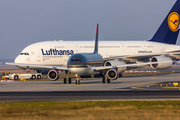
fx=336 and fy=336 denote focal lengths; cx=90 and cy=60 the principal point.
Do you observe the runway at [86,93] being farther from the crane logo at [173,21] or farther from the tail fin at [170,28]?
the crane logo at [173,21]

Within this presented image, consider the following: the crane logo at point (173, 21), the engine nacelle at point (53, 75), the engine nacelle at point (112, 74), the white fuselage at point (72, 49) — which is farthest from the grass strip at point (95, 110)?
the crane logo at point (173, 21)

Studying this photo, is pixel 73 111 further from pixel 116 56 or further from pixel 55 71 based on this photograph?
pixel 116 56

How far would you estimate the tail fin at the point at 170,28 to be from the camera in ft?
211

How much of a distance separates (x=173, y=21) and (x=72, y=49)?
2061 centimetres

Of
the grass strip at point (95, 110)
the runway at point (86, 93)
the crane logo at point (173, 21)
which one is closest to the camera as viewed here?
the grass strip at point (95, 110)

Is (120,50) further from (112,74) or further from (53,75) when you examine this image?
(53,75)

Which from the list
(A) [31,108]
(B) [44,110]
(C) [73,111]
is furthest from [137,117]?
(A) [31,108]

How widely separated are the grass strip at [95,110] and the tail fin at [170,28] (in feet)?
147

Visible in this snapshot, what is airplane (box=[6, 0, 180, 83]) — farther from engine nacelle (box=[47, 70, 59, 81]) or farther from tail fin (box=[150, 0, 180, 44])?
engine nacelle (box=[47, 70, 59, 81])

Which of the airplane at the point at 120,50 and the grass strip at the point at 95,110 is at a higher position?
the airplane at the point at 120,50

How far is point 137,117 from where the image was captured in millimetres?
15562

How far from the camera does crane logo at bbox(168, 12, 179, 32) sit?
64.4m

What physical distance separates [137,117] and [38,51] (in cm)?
4374

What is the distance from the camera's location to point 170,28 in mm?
64750
